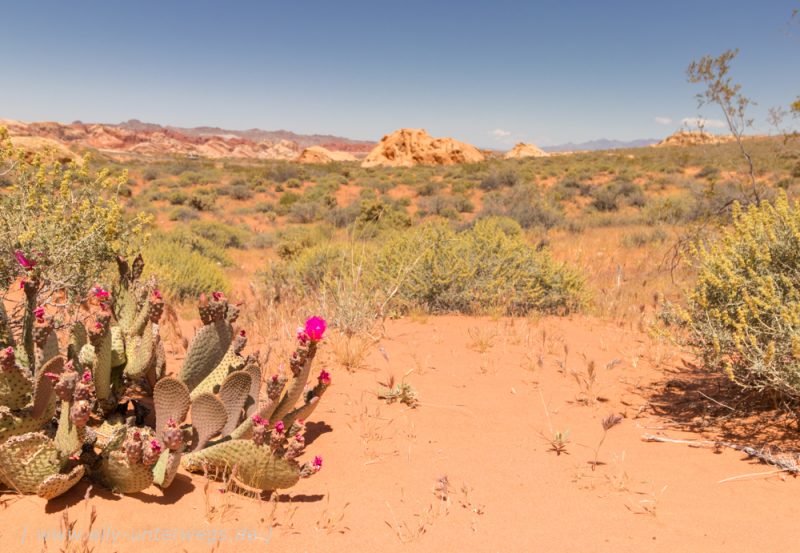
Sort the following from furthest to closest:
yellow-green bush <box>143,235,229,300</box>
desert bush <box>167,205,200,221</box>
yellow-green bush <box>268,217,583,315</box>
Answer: desert bush <box>167,205,200,221</box>, yellow-green bush <box>143,235,229,300</box>, yellow-green bush <box>268,217,583,315</box>

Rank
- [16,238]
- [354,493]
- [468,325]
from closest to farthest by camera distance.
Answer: [354,493] → [16,238] → [468,325]

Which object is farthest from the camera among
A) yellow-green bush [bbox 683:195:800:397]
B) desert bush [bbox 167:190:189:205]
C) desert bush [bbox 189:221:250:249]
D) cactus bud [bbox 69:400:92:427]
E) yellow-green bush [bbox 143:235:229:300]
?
desert bush [bbox 167:190:189:205]

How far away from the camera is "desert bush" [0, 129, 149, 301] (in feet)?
10.8

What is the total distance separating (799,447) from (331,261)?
6159 millimetres

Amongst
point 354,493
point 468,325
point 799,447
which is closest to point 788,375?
point 799,447

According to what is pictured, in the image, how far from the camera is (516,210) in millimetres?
14117

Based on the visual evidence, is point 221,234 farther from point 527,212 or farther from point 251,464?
point 251,464

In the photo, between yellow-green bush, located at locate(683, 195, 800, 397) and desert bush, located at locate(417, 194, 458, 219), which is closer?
yellow-green bush, located at locate(683, 195, 800, 397)

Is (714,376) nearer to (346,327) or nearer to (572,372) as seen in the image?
(572,372)

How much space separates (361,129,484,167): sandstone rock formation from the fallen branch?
4301 cm

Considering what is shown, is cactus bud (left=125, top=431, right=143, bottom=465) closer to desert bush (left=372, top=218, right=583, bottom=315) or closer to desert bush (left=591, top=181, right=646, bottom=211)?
desert bush (left=372, top=218, right=583, bottom=315)

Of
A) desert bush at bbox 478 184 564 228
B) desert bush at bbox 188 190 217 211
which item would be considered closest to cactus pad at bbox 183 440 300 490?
desert bush at bbox 478 184 564 228

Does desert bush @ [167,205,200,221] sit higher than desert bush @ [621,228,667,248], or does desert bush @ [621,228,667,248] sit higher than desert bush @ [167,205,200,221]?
desert bush @ [621,228,667,248]

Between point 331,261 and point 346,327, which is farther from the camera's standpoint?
point 331,261
